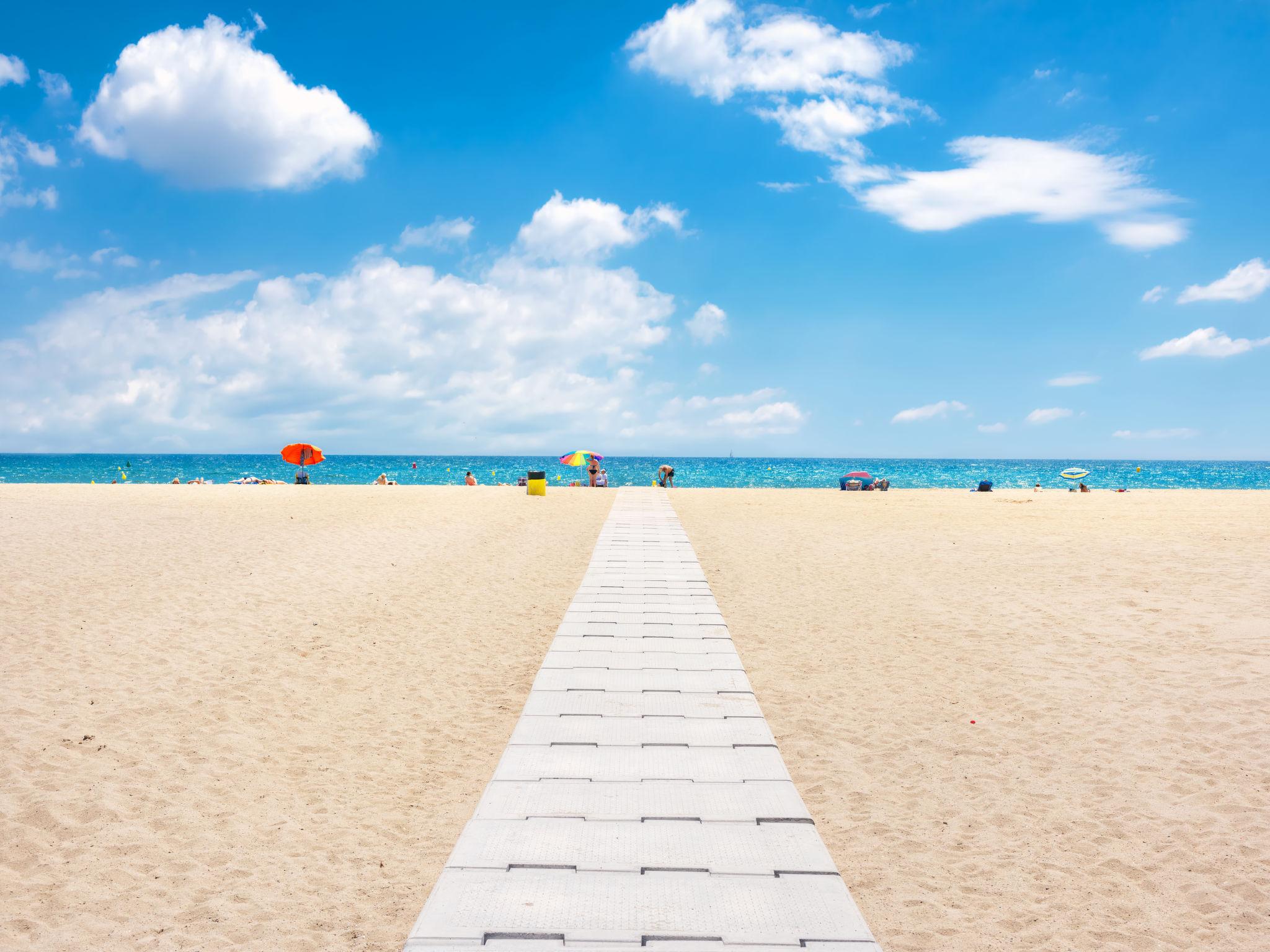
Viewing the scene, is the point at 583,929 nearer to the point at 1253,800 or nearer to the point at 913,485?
the point at 1253,800

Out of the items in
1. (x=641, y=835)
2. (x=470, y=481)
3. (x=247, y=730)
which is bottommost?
(x=247, y=730)

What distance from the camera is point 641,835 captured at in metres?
4.40

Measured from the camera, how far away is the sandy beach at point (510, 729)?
426 centimetres

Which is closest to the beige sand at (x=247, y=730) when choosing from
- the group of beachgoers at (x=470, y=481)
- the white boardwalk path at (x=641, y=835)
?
the white boardwalk path at (x=641, y=835)

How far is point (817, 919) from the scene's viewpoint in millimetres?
3670

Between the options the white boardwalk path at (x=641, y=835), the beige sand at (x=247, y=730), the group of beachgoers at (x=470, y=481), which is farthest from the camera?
the group of beachgoers at (x=470, y=481)

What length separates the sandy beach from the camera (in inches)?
168

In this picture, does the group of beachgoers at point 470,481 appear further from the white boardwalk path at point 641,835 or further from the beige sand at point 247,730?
the white boardwalk path at point 641,835

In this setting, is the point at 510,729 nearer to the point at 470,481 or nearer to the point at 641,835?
the point at 641,835

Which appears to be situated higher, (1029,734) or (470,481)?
(470,481)

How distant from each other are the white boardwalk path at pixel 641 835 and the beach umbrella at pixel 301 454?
32.7 metres

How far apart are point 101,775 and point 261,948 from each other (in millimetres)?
2848

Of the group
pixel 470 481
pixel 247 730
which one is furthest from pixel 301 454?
pixel 247 730

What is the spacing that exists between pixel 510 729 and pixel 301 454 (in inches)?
1334
